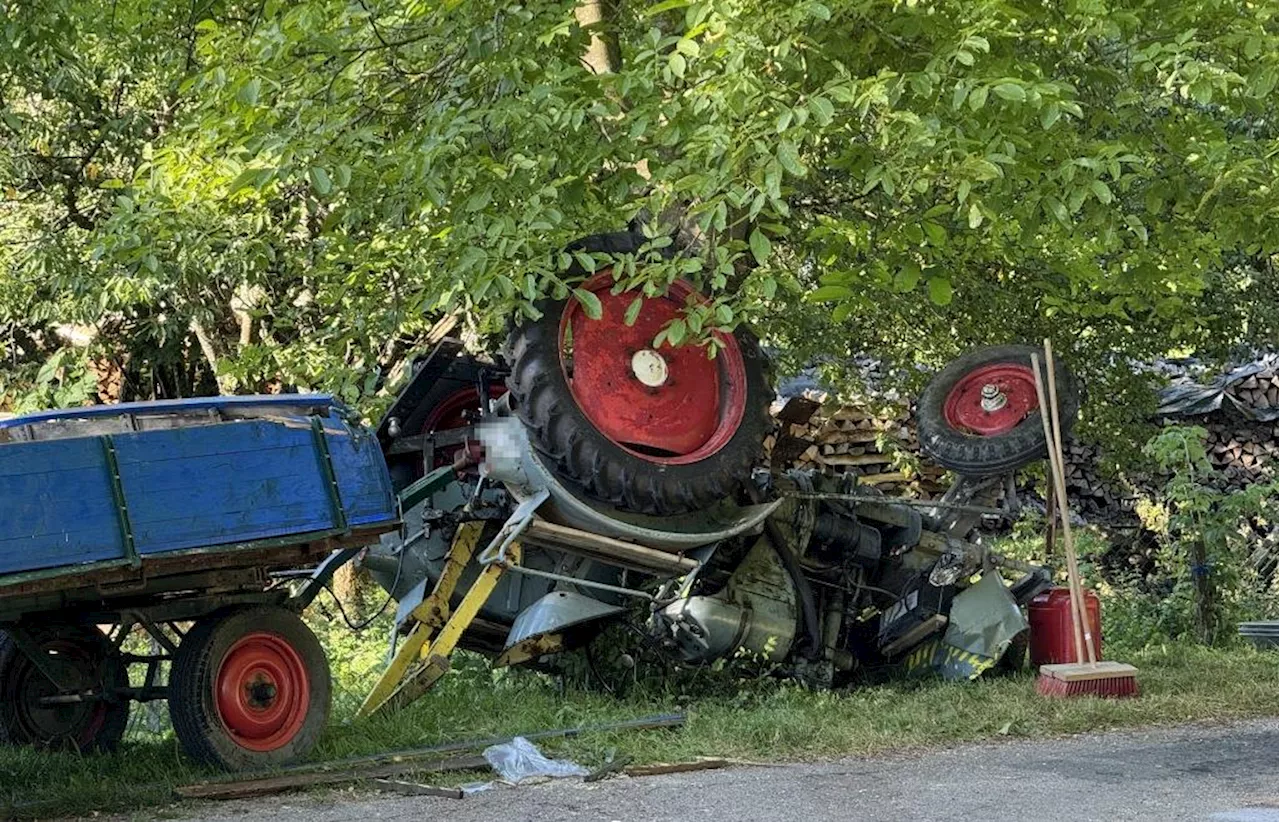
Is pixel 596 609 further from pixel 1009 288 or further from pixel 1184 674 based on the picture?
pixel 1009 288

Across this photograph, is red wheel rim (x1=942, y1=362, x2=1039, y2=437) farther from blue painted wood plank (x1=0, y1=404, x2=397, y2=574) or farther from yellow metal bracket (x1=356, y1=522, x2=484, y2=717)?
blue painted wood plank (x1=0, y1=404, x2=397, y2=574)

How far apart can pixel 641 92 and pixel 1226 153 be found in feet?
9.87

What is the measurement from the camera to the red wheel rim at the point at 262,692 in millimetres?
7270

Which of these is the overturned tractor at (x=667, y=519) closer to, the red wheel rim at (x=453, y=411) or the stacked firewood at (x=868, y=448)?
the red wheel rim at (x=453, y=411)

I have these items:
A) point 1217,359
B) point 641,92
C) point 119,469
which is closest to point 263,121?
point 641,92

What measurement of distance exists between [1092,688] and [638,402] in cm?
297

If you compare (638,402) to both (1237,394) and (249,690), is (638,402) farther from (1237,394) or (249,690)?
(1237,394)

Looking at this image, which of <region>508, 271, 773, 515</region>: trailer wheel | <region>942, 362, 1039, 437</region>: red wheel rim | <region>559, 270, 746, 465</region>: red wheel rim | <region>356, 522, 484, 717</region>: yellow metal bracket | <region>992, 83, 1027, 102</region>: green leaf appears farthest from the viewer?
<region>942, 362, 1039, 437</region>: red wheel rim

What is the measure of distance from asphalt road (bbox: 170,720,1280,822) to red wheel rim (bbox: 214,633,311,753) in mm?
814

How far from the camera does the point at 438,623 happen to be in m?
8.52

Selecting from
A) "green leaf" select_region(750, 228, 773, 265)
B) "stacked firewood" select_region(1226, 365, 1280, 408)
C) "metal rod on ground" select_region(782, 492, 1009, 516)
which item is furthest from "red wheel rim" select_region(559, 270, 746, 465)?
"stacked firewood" select_region(1226, 365, 1280, 408)

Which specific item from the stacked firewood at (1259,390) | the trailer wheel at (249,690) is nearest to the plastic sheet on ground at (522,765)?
the trailer wheel at (249,690)

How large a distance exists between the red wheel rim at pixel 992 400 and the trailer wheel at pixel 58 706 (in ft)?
16.8

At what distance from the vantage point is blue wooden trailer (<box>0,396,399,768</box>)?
6.37 m
